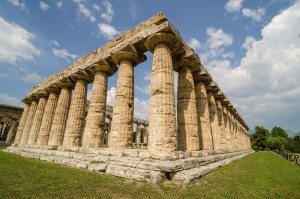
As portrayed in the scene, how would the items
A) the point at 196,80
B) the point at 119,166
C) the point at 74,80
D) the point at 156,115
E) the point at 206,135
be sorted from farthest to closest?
the point at 74,80
the point at 196,80
the point at 206,135
the point at 156,115
the point at 119,166

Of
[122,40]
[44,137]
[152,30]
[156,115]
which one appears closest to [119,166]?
[156,115]

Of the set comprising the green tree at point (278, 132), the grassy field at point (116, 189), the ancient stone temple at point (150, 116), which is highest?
the green tree at point (278, 132)

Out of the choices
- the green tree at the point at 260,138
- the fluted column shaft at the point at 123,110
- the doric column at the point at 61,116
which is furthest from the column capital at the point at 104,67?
the green tree at the point at 260,138

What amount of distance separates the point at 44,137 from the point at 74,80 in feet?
21.2

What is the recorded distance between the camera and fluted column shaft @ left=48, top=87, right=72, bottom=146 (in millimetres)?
15711

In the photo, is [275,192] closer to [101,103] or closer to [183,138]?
[183,138]

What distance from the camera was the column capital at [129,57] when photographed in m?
11.7

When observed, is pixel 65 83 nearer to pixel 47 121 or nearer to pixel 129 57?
pixel 47 121

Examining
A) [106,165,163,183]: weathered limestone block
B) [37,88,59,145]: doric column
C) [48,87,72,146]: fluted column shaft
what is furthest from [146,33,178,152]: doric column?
[37,88,59,145]: doric column

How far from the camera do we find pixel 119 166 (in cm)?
807

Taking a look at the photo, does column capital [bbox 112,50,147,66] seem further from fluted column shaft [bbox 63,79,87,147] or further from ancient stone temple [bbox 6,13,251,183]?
fluted column shaft [bbox 63,79,87,147]

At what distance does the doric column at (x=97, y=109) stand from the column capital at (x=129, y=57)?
4.83 ft

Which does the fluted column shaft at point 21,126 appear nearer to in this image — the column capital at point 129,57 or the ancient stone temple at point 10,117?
the ancient stone temple at point 10,117

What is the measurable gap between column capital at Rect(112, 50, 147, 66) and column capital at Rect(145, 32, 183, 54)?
4.30 feet
